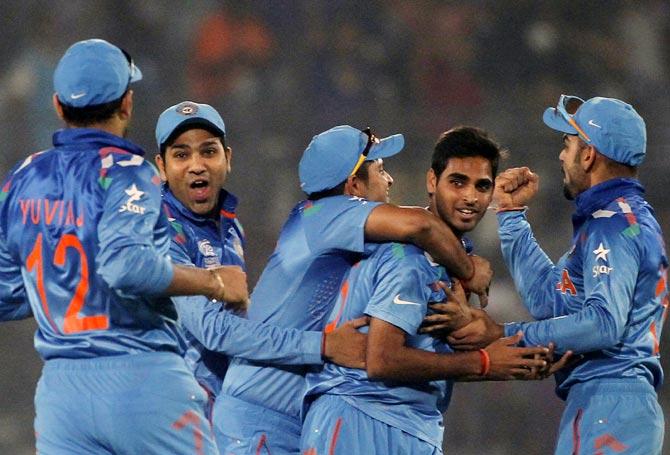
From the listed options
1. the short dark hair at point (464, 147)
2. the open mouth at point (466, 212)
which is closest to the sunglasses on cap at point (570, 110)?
the short dark hair at point (464, 147)

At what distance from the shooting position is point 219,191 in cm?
471

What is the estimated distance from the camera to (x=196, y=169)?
184 inches

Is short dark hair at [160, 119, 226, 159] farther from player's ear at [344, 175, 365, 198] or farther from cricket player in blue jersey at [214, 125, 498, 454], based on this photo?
player's ear at [344, 175, 365, 198]

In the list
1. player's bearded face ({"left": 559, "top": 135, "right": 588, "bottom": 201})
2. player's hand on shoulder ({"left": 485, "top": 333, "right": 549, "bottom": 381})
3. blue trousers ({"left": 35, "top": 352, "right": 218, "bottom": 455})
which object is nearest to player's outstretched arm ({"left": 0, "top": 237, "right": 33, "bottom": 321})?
blue trousers ({"left": 35, "top": 352, "right": 218, "bottom": 455})

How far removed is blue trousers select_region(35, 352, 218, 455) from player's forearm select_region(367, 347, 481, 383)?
1.91 feet

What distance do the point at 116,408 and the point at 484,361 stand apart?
1.23 metres

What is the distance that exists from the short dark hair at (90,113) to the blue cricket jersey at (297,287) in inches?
31.9

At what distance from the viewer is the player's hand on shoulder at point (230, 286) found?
11.5 feet

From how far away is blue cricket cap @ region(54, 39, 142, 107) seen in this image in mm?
3445

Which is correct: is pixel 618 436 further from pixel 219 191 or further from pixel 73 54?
pixel 73 54

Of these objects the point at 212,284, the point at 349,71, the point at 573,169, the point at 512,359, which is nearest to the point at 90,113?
the point at 212,284

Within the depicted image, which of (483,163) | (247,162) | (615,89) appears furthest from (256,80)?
(483,163)

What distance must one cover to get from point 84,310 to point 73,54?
805mm

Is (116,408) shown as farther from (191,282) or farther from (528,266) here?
(528,266)
